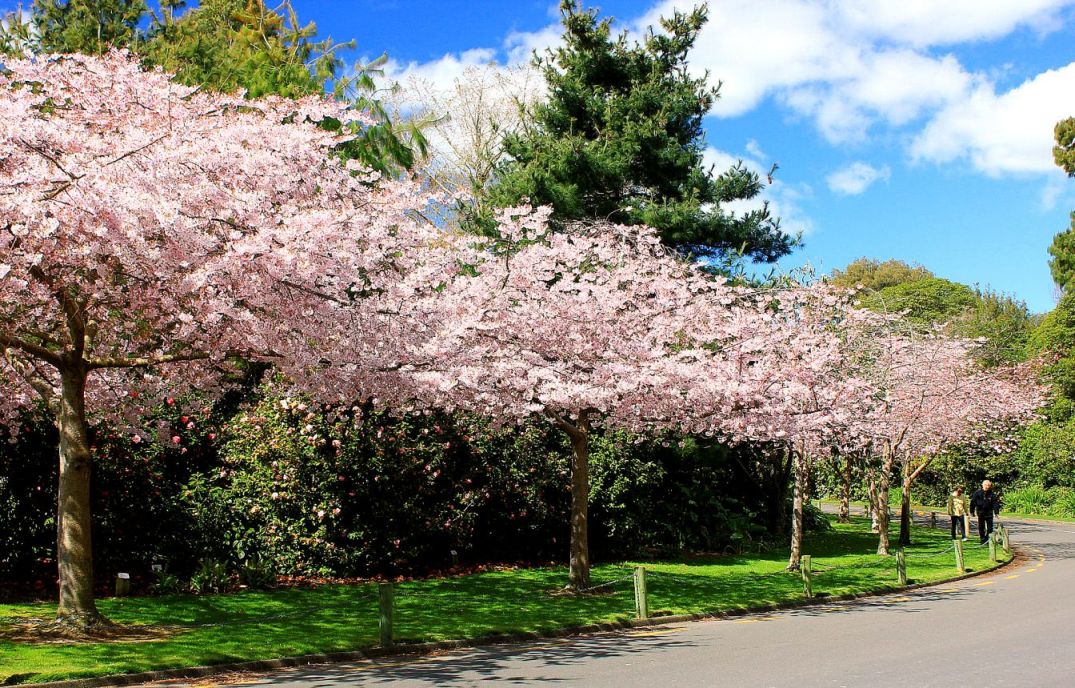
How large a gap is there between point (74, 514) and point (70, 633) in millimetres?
1535


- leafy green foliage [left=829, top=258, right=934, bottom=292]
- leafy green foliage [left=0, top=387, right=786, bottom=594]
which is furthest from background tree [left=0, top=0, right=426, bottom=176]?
leafy green foliage [left=829, top=258, right=934, bottom=292]

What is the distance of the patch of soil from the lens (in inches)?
413

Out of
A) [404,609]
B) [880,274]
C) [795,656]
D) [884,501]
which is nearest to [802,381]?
[884,501]

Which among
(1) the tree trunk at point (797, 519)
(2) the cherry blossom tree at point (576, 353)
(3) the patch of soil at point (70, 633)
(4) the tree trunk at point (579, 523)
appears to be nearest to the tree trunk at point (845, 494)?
(1) the tree trunk at point (797, 519)

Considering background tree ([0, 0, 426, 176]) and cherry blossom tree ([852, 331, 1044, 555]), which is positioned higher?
background tree ([0, 0, 426, 176])

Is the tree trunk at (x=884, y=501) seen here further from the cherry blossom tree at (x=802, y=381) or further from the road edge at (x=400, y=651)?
the road edge at (x=400, y=651)

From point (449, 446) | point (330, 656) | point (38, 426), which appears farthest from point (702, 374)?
point (38, 426)

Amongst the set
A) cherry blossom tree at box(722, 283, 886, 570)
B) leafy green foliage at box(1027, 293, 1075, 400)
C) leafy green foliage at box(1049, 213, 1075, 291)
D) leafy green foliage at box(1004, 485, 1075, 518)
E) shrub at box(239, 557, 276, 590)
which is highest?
leafy green foliage at box(1049, 213, 1075, 291)

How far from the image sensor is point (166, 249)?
10281mm

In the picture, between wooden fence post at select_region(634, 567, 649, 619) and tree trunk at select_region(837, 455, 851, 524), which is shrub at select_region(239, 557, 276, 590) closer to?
wooden fence post at select_region(634, 567, 649, 619)

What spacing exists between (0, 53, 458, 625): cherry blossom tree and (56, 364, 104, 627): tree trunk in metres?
0.02

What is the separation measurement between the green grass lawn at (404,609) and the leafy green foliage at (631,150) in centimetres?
997

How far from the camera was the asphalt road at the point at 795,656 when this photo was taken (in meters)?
8.62

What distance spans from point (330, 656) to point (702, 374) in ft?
25.6
